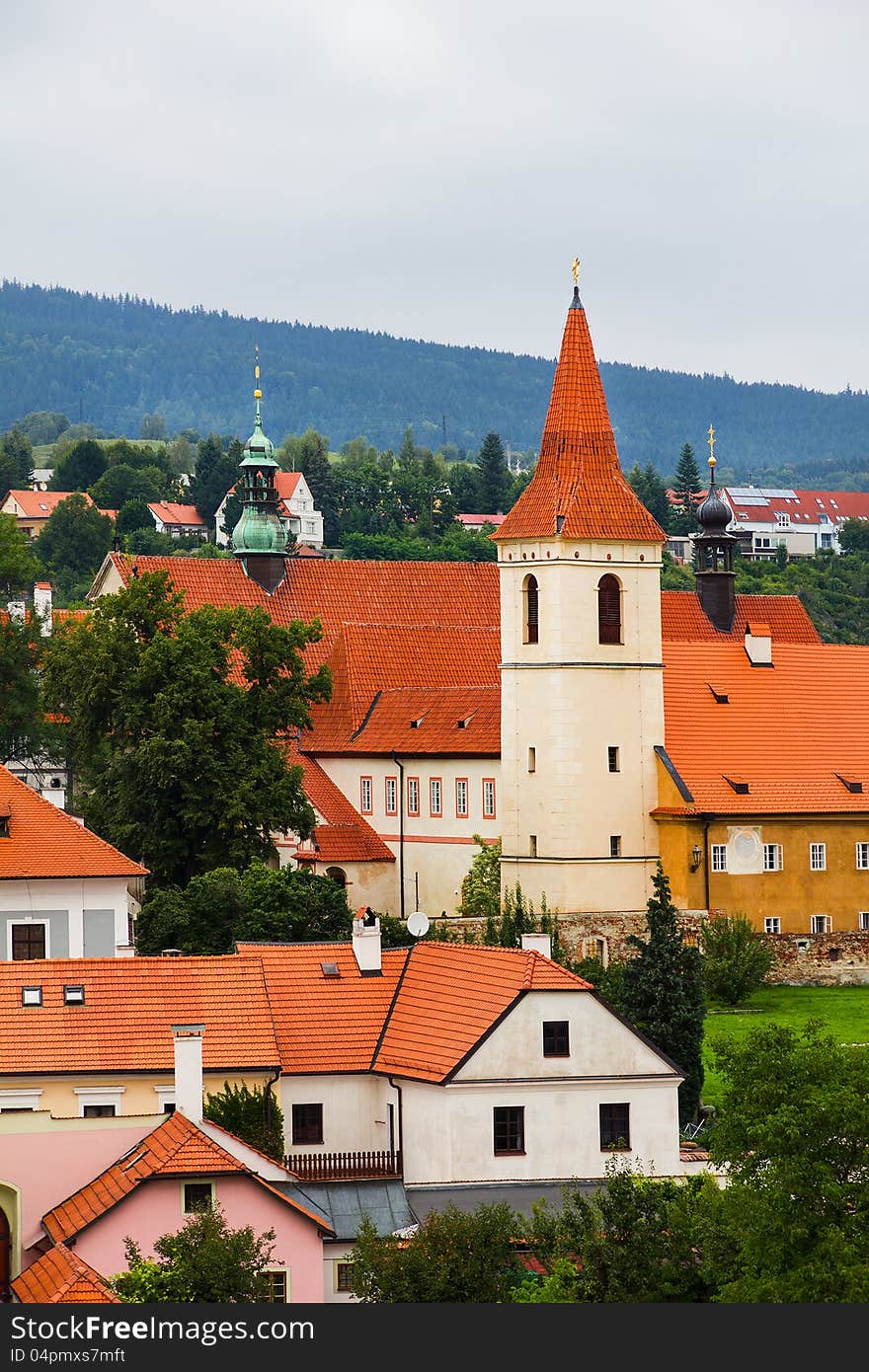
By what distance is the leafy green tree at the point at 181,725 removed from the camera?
7169 cm

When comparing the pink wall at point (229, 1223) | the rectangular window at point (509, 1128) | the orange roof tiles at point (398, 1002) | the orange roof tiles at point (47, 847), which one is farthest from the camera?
the orange roof tiles at point (47, 847)

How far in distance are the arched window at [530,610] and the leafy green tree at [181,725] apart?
20.8ft

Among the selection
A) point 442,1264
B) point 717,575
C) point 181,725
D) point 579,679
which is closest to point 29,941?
point 181,725

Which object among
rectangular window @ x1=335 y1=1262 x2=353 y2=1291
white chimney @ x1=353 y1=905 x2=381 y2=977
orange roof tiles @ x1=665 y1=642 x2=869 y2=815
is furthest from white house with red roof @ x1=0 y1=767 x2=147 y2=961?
rectangular window @ x1=335 y1=1262 x2=353 y2=1291

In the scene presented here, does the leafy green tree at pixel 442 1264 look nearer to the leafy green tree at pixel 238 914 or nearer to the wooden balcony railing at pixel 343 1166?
the wooden balcony railing at pixel 343 1166

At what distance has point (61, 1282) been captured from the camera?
38.0 m

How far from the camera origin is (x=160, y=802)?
236 feet

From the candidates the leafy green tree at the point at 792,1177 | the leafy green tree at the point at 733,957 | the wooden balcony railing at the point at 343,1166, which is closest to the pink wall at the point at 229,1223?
the wooden balcony railing at the point at 343,1166

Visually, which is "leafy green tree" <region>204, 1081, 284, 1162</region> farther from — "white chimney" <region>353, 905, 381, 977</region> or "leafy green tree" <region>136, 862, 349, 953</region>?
"leafy green tree" <region>136, 862, 349, 953</region>

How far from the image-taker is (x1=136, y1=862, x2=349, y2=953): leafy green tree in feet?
213

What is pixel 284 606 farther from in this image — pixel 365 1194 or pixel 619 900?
pixel 365 1194

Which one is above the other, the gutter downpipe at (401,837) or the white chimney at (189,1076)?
the gutter downpipe at (401,837)

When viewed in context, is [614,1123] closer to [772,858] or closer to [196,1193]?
[196,1193]

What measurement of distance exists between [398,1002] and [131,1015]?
181 inches
